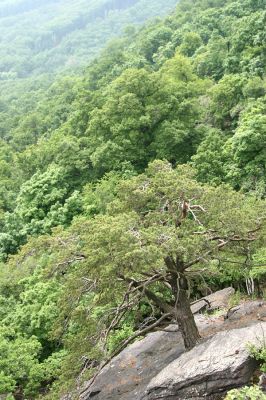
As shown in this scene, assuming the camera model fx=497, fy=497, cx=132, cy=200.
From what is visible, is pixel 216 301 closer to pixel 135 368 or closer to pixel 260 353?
pixel 135 368

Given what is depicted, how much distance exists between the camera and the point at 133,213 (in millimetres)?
14297

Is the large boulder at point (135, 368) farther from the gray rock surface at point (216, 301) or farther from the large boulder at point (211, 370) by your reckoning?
the gray rock surface at point (216, 301)

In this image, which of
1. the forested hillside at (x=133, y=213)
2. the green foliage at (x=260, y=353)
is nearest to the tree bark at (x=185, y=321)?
A: the forested hillside at (x=133, y=213)

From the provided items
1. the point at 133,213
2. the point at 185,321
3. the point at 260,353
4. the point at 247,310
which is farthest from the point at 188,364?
the point at 247,310

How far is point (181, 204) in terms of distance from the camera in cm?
1509

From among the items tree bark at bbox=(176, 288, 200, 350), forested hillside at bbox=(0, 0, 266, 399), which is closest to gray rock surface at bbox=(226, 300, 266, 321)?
forested hillside at bbox=(0, 0, 266, 399)

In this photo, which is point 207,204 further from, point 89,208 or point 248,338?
point 89,208

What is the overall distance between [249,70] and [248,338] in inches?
Answer: 1333

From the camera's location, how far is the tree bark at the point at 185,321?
15.5m

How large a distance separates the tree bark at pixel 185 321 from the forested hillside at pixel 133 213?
0.04 metres

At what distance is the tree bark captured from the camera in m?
15.5

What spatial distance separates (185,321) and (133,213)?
3.95 meters

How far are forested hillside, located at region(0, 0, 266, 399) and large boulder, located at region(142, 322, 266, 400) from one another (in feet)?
4.74

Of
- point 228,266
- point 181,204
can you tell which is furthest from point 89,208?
point 181,204
